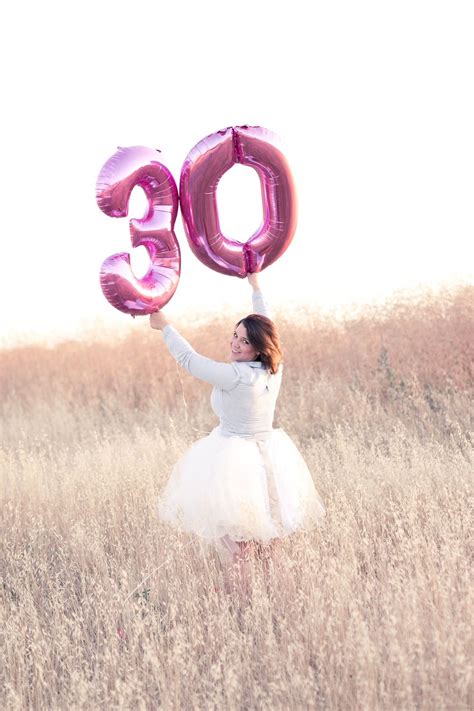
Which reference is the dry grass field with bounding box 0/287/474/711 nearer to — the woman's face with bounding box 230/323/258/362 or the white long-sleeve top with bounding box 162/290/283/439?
the white long-sleeve top with bounding box 162/290/283/439

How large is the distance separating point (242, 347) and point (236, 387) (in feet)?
0.66

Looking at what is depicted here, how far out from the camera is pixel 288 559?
3.58 metres

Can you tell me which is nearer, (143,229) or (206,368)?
(206,368)

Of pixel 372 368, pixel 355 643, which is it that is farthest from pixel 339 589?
pixel 372 368

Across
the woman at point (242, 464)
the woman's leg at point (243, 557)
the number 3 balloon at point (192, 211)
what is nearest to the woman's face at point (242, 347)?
the woman at point (242, 464)

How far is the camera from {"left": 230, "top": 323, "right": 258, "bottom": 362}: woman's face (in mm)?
3738

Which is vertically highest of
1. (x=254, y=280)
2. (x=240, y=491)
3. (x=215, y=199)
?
(x=215, y=199)

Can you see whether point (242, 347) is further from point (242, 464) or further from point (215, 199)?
point (215, 199)

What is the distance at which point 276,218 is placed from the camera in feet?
14.1

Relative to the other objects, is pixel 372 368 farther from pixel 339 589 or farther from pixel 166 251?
pixel 339 589

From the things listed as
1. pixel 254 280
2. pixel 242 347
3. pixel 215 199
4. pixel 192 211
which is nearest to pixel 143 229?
pixel 192 211

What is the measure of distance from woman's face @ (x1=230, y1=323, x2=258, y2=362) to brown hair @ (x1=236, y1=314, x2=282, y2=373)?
0.02 m

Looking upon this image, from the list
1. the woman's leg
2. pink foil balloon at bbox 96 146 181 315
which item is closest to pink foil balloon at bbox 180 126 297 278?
pink foil balloon at bbox 96 146 181 315

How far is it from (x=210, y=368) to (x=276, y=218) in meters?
1.11
